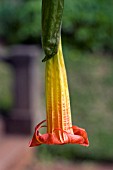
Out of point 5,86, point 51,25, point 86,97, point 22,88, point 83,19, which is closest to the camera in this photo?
point 51,25

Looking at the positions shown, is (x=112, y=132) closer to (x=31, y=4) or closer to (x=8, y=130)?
(x=8, y=130)

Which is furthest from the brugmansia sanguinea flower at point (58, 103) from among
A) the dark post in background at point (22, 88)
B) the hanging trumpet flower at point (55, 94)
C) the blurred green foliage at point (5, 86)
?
the blurred green foliage at point (5, 86)

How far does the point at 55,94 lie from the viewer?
1.20m

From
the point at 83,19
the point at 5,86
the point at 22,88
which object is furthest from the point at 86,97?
the point at 83,19

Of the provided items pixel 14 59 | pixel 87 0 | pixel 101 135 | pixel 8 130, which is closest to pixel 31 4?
pixel 87 0

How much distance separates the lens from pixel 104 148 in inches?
282

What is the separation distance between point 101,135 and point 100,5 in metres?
4.15

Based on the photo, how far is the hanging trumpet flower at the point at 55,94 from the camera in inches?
44.8

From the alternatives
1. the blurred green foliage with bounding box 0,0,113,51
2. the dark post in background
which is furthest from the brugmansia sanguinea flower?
the dark post in background

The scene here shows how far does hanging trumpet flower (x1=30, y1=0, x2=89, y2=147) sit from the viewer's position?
3.73 ft

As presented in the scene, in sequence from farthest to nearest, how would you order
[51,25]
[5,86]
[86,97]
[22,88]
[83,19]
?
[5,86] → [86,97] → [22,88] → [83,19] → [51,25]

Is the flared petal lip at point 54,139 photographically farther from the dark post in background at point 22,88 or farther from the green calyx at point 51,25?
the dark post in background at point 22,88

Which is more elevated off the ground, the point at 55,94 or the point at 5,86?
the point at 5,86

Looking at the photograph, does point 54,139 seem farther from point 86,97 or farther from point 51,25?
point 86,97
